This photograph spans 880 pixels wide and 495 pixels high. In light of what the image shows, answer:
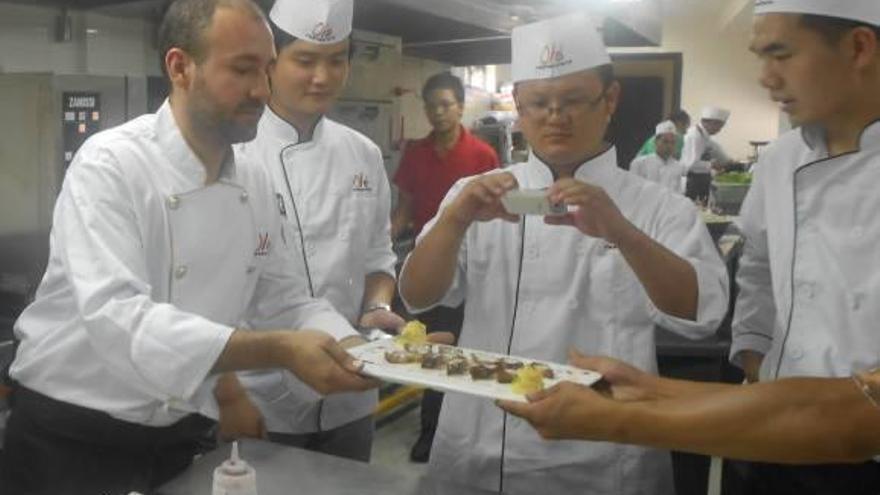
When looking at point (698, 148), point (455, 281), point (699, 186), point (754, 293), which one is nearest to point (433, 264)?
point (455, 281)

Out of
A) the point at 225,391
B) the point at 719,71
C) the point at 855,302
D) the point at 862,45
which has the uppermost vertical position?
the point at 719,71

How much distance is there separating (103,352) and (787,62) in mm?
1223

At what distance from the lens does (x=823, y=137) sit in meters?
1.56

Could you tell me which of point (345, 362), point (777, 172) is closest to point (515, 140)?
point (777, 172)

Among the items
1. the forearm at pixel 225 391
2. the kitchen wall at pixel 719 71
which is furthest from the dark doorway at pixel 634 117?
the forearm at pixel 225 391

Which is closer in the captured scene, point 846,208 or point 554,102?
point 846,208

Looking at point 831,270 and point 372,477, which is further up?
point 831,270

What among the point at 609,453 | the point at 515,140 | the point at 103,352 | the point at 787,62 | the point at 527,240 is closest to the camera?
the point at 103,352

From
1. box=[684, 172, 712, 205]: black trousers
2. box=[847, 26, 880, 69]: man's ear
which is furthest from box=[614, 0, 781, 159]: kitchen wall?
box=[847, 26, 880, 69]: man's ear

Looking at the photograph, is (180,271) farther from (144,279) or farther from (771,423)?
(771,423)

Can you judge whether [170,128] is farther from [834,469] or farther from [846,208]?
[834,469]

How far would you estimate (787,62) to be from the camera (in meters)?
1.45

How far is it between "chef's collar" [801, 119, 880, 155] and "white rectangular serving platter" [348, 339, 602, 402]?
2.05 feet

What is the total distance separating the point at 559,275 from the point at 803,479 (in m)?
0.58
